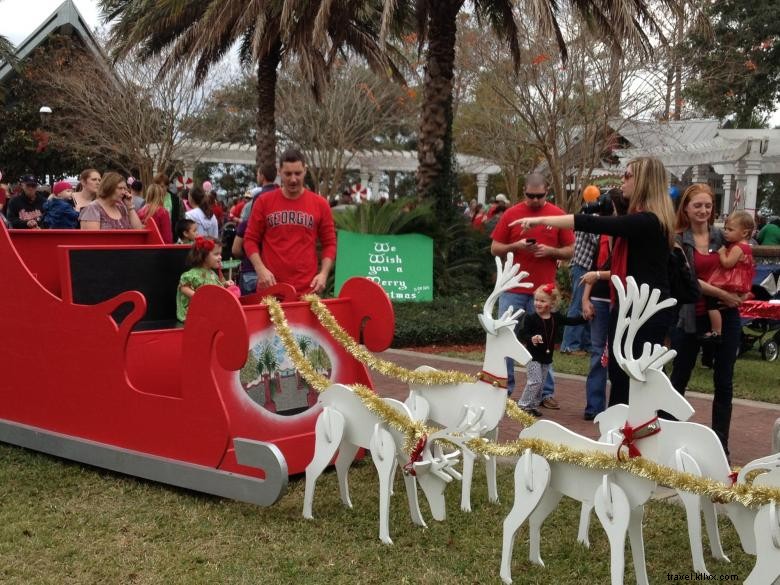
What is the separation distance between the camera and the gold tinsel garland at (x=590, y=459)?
3.02 metres

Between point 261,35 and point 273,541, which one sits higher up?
point 261,35

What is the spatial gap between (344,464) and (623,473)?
1640 mm

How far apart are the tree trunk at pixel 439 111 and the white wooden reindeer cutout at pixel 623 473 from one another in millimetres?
10385

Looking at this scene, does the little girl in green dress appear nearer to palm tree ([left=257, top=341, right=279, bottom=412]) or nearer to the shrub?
palm tree ([left=257, top=341, right=279, bottom=412])

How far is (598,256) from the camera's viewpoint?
21.1 feet

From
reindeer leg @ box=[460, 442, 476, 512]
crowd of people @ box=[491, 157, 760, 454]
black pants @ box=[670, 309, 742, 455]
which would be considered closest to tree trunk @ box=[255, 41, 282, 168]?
crowd of people @ box=[491, 157, 760, 454]

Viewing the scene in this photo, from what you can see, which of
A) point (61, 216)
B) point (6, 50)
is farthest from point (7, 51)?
point (61, 216)

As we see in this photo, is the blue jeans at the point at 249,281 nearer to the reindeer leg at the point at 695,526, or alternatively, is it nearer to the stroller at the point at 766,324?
the reindeer leg at the point at 695,526

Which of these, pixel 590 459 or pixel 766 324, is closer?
pixel 590 459

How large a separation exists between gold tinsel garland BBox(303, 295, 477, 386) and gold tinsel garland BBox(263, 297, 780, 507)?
1.14ft

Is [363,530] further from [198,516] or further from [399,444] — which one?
[198,516]

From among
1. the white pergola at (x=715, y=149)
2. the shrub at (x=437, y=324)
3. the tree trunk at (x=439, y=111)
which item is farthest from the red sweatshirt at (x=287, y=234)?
the white pergola at (x=715, y=149)

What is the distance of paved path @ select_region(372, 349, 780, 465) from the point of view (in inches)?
238

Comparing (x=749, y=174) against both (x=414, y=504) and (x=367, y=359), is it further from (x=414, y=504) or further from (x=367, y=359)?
(x=414, y=504)
